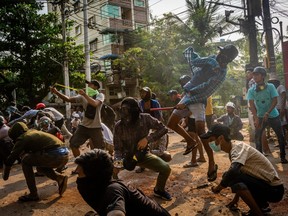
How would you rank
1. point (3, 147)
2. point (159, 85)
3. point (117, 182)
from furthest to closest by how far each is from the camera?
point (159, 85) < point (3, 147) < point (117, 182)

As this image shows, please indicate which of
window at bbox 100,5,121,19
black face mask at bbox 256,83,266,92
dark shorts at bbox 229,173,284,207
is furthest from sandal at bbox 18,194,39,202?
window at bbox 100,5,121,19

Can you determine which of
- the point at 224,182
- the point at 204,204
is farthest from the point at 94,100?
the point at 224,182

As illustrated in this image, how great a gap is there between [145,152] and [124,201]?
177cm

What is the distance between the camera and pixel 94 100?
5633 millimetres

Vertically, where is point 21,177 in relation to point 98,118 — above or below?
below

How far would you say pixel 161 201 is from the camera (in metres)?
4.14

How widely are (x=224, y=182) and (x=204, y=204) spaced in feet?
3.05

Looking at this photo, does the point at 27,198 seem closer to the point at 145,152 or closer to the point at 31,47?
the point at 145,152

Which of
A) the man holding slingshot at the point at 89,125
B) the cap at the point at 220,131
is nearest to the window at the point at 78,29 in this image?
the man holding slingshot at the point at 89,125

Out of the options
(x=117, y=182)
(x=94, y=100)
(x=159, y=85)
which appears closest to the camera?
(x=117, y=182)

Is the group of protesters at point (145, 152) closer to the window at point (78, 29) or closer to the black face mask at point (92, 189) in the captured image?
the black face mask at point (92, 189)

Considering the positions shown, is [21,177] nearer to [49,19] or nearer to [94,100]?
[94,100]

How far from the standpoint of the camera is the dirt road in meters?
3.84

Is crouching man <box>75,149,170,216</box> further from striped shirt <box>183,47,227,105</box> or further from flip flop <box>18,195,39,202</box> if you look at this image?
striped shirt <box>183,47,227,105</box>
